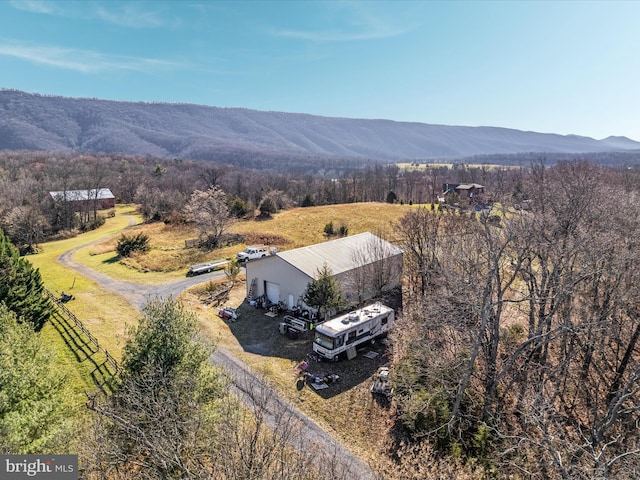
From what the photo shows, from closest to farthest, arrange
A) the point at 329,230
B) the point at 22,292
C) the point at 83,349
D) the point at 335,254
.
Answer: the point at 83,349
the point at 22,292
the point at 335,254
the point at 329,230

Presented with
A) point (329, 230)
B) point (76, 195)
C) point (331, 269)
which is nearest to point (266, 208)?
point (329, 230)

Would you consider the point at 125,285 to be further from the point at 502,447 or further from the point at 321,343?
the point at 502,447

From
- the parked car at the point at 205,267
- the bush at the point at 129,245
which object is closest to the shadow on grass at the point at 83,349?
the parked car at the point at 205,267

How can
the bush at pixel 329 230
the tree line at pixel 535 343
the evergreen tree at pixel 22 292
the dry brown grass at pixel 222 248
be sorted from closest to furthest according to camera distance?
1. the tree line at pixel 535 343
2. the evergreen tree at pixel 22 292
3. the dry brown grass at pixel 222 248
4. the bush at pixel 329 230

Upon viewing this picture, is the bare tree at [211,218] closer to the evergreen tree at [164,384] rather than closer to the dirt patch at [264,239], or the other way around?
the dirt patch at [264,239]

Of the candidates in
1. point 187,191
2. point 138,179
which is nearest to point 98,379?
point 187,191

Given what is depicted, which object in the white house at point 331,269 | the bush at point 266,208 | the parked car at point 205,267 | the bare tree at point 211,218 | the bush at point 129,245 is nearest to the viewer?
the white house at point 331,269

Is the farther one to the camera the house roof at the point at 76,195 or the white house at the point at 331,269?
the house roof at the point at 76,195

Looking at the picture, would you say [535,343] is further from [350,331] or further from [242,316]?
[242,316]
